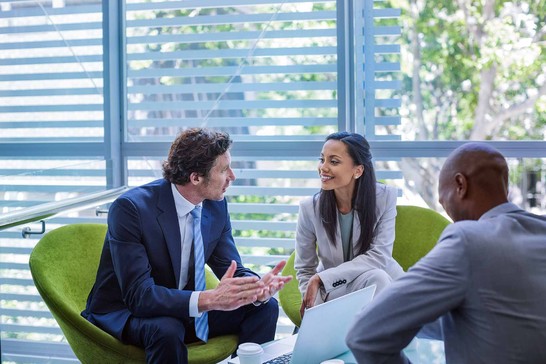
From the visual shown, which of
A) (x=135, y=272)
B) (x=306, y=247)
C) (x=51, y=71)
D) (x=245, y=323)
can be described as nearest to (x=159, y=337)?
(x=135, y=272)

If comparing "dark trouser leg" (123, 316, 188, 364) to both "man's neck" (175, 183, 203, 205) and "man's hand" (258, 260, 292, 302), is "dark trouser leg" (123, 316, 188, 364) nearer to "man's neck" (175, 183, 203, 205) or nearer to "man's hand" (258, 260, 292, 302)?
"man's hand" (258, 260, 292, 302)

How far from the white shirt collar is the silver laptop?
0.78m

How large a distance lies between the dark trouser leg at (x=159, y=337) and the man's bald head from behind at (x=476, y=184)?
52.4 inches

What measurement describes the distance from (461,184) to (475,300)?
322 mm

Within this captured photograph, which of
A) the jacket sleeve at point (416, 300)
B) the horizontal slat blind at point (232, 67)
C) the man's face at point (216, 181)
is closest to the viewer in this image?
the jacket sleeve at point (416, 300)

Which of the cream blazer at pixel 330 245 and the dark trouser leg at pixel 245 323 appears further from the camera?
the cream blazer at pixel 330 245

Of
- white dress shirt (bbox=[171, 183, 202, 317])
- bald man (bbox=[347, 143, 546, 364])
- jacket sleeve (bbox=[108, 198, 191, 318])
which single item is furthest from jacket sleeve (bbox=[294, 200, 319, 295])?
bald man (bbox=[347, 143, 546, 364])

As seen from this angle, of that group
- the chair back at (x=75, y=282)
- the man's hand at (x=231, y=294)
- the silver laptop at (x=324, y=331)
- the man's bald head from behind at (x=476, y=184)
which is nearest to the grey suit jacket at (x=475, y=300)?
the man's bald head from behind at (x=476, y=184)

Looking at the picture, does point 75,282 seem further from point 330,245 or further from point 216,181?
point 330,245

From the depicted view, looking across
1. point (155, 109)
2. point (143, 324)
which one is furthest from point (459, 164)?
point (155, 109)

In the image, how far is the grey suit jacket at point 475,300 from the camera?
1663mm

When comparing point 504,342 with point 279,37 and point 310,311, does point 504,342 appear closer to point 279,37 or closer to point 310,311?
point 310,311

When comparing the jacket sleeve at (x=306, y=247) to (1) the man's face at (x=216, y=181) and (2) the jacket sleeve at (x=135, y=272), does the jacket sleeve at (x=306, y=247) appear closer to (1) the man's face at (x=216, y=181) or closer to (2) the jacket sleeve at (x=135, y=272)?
(1) the man's face at (x=216, y=181)

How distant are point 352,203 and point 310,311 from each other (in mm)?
1297
